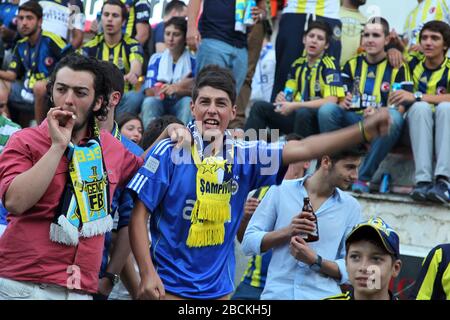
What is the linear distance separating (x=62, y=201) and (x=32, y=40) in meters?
7.29

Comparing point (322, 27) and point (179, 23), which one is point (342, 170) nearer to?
point (322, 27)

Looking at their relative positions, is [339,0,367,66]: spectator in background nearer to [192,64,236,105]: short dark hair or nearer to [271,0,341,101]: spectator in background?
[271,0,341,101]: spectator in background

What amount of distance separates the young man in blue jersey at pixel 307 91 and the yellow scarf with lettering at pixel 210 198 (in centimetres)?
423

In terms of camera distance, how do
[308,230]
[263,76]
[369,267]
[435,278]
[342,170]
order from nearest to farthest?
[369,267], [435,278], [308,230], [342,170], [263,76]

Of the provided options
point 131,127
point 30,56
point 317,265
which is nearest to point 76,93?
point 317,265

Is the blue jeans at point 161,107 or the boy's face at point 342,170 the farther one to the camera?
the blue jeans at point 161,107

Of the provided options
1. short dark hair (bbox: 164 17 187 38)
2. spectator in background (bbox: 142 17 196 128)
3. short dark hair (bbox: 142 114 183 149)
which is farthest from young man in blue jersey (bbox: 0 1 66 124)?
short dark hair (bbox: 142 114 183 149)

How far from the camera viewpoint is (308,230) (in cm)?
593

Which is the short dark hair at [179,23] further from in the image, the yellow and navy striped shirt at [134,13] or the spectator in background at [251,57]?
the yellow and navy striped shirt at [134,13]

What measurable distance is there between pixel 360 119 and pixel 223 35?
1677mm

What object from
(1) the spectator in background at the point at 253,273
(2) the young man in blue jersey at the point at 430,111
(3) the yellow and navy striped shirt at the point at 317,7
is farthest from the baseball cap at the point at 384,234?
(3) the yellow and navy striped shirt at the point at 317,7

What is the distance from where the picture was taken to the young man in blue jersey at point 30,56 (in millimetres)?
11352
